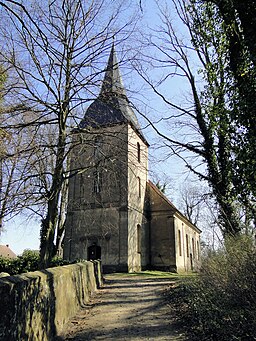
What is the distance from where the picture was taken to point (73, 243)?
24.5 m

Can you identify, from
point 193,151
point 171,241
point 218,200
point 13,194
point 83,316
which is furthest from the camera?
point 171,241

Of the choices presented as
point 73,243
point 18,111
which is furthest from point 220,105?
point 73,243

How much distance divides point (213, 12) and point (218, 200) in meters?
8.45

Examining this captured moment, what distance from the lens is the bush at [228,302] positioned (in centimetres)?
492

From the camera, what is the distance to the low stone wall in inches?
159

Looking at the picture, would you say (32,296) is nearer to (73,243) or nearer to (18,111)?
(18,111)

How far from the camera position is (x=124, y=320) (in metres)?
7.46

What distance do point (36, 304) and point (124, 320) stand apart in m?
3.16

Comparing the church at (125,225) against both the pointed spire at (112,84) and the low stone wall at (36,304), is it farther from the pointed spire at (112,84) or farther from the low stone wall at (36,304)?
the low stone wall at (36,304)

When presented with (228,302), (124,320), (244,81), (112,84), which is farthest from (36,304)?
(112,84)

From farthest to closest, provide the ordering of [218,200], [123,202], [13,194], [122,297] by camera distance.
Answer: [123,202]
[218,200]
[122,297]
[13,194]

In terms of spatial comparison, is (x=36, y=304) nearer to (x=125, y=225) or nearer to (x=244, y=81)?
(x=244, y=81)

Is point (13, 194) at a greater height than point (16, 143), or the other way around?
point (16, 143)

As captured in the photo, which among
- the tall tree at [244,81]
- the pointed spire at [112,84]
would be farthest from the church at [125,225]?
the tall tree at [244,81]
